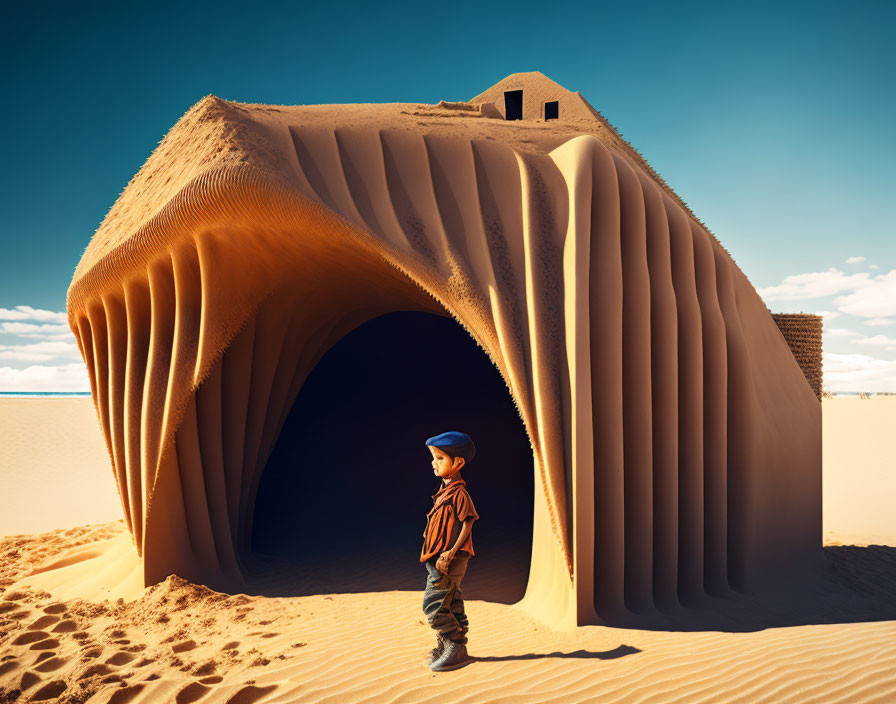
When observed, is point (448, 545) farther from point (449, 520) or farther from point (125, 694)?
point (125, 694)

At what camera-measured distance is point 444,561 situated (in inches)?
155

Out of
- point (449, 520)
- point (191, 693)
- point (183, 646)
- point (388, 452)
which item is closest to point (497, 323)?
point (449, 520)

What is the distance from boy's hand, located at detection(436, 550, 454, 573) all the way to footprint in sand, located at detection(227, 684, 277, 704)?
1.49 metres

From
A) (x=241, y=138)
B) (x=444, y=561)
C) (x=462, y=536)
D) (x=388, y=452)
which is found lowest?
(x=388, y=452)

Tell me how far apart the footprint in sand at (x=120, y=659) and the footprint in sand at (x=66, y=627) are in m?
1.06

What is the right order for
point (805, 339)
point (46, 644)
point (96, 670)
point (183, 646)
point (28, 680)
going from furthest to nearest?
point (805, 339) < point (46, 644) < point (183, 646) < point (96, 670) < point (28, 680)

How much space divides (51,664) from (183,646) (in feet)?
3.25

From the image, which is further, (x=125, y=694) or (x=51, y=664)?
(x=51, y=664)

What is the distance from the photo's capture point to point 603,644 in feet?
15.3

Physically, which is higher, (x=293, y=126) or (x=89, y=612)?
(x=293, y=126)

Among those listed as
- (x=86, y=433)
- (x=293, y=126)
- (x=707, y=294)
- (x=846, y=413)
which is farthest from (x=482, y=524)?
(x=846, y=413)

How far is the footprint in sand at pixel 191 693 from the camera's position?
4125 mm

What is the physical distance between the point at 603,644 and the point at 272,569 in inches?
181

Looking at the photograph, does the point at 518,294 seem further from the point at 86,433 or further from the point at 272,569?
the point at 86,433
